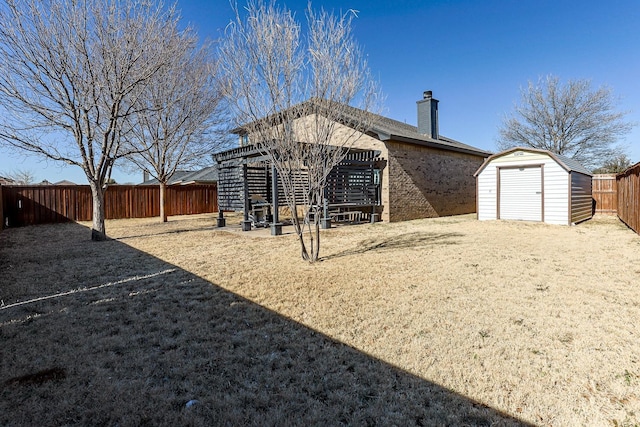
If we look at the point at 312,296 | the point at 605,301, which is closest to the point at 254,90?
the point at 312,296

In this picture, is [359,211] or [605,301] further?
[359,211]

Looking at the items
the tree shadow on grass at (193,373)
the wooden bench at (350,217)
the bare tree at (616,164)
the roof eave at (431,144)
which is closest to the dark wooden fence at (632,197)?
the roof eave at (431,144)

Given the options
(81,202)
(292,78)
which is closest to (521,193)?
(292,78)

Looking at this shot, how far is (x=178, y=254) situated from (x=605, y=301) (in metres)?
6.88

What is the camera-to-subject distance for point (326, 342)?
2910 mm

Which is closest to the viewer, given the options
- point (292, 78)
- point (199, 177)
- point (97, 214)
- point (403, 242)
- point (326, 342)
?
point (326, 342)

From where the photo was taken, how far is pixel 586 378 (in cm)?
230

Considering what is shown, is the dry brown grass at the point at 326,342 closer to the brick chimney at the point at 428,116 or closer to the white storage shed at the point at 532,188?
the white storage shed at the point at 532,188

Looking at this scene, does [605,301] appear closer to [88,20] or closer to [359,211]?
[359,211]

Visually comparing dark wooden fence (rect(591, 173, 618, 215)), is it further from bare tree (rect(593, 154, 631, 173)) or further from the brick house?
bare tree (rect(593, 154, 631, 173))

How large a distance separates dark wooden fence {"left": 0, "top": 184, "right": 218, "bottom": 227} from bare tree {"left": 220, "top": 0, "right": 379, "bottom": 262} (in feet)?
40.8

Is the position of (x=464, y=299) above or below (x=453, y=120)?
below

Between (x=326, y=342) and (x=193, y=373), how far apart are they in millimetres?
1094

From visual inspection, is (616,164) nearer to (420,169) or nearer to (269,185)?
(420,169)
